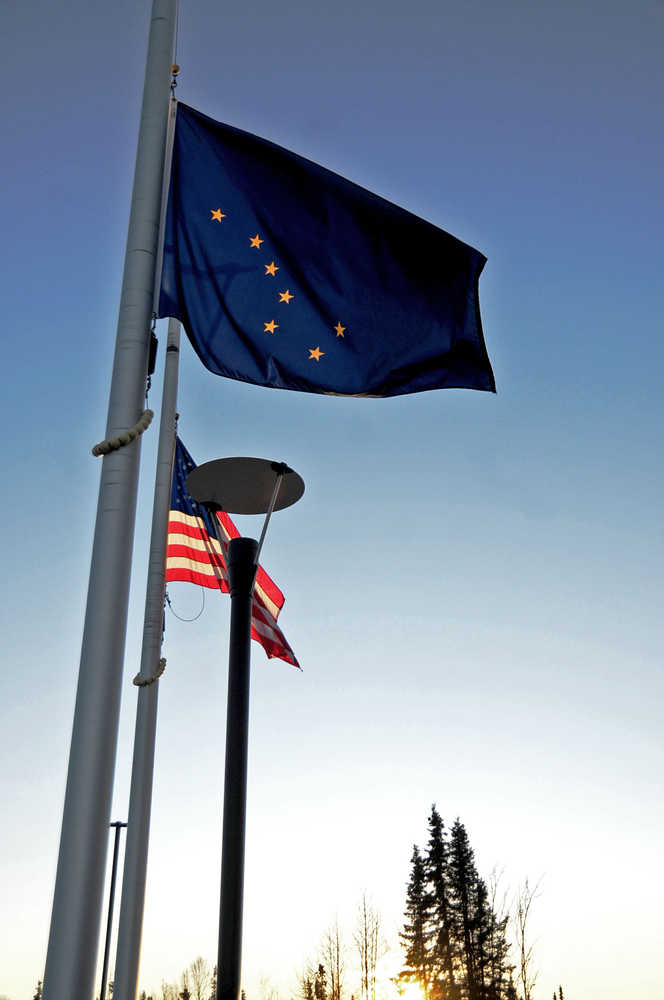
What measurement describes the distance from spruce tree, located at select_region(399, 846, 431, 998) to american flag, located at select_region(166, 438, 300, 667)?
72308mm

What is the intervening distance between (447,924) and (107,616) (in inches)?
3115

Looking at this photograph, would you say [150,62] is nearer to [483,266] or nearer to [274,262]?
[274,262]

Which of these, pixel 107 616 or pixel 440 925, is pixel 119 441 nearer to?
pixel 107 616

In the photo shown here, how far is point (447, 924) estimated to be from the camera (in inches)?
2975

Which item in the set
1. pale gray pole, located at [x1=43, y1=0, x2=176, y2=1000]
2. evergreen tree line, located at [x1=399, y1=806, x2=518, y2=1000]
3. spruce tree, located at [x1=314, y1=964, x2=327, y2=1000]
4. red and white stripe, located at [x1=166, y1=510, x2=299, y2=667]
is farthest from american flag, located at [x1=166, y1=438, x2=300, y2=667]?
evergreen tree line, located at [x1=399, y1=806, x2=518, y2=1000]

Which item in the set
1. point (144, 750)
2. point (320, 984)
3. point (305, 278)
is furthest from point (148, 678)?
point (320, 984)

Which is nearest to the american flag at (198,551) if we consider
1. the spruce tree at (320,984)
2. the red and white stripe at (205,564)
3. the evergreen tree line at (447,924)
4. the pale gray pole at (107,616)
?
the red and white stripe at (205,564)

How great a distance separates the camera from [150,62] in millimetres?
5750

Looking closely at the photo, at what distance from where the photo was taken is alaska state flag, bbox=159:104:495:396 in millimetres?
5910

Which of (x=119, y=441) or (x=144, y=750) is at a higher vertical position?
(x=144, y=750)

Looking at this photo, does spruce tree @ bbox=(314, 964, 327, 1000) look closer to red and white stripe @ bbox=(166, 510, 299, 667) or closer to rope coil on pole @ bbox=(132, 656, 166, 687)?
red and white stripe @ bbox=(166, 510, 299, 667)

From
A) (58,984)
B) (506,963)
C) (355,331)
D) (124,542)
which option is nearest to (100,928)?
(58,984)

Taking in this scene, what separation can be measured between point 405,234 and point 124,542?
11.0 feet

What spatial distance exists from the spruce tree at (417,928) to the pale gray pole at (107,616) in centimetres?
7941
